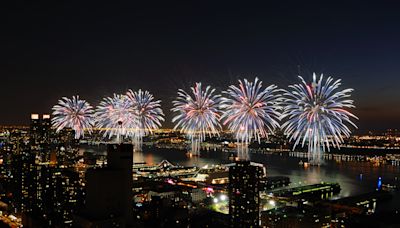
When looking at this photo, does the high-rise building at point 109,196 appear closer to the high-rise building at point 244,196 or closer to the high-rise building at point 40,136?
the high-rise building at point 244,196

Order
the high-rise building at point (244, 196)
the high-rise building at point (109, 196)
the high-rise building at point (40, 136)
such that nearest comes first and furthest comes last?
the high-rise building at point (109, 196) → the high-rise building at point (244, 196) → the high-rise building at point (40, 136)

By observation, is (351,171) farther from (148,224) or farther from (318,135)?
(148,224)

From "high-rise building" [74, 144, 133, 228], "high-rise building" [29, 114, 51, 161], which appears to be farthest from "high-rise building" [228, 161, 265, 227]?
"high-rise building" [29, 114, 51, 161]

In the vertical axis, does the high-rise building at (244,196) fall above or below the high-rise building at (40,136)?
below

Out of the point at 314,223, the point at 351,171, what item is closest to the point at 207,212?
the point at 314,223

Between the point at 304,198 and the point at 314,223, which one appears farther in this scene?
the point at 304,198

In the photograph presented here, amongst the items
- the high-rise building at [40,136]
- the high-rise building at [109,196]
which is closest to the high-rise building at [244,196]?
the high-rise building at [109,196]

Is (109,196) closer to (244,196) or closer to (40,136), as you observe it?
(244,196)

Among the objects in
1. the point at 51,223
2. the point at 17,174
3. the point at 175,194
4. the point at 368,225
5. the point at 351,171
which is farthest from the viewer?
the point at 351,171

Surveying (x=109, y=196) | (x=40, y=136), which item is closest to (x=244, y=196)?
(x=109, y=196)
